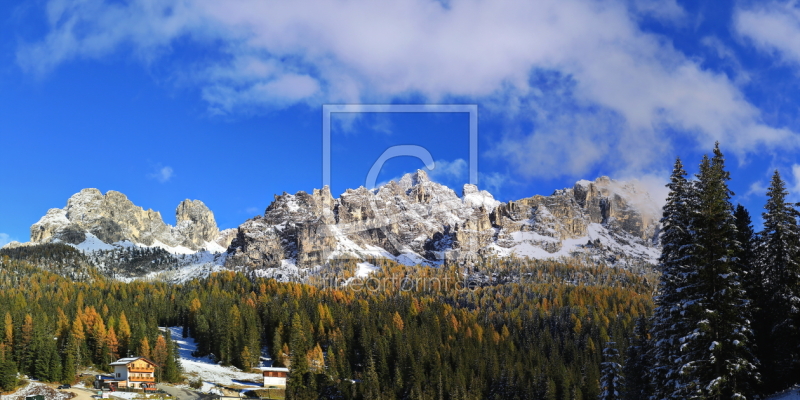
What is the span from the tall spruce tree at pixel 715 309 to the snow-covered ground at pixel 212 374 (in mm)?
90488

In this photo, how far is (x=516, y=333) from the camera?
529 ft

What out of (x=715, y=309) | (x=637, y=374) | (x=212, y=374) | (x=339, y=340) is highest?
(x=715, y=309)

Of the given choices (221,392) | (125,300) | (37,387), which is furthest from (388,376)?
(125,300)

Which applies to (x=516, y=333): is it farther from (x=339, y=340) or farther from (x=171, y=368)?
(x=171, y=368)

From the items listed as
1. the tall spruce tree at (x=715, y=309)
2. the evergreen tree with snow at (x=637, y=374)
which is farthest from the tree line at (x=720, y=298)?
the evergreen tree with snow at (x=637, y=374)

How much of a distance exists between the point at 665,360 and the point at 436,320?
11772 centimetres

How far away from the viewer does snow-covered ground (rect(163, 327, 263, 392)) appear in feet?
382

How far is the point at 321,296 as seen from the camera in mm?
198500

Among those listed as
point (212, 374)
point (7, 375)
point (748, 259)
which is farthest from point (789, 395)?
point (212, 374)

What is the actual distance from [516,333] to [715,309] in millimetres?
126014

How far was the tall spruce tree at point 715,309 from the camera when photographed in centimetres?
3825

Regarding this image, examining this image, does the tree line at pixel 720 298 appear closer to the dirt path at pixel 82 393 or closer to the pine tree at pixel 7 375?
the dirt path at pixel 82 393

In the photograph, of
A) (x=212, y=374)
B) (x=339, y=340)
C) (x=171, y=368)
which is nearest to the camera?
(x=171, y=368)

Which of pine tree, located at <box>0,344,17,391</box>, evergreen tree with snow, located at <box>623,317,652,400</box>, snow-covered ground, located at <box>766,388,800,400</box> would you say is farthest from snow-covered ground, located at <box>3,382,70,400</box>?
snow-covered ground, located at <box>766,388,800,400</box>
